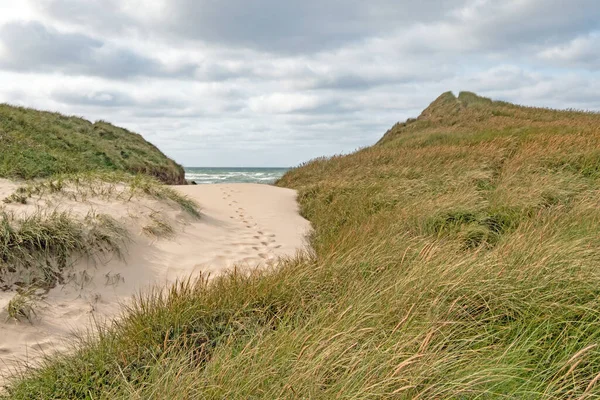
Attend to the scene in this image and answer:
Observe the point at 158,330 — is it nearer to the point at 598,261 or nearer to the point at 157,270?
the point at 157,270

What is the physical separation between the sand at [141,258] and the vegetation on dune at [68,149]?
184 cm

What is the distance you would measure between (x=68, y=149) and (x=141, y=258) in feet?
27.8

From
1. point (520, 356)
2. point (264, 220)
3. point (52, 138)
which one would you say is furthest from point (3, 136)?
point (520, 356)

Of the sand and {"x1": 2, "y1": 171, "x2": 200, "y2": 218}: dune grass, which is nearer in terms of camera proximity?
the sand

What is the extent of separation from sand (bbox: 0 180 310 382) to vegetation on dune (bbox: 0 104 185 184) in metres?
1.84

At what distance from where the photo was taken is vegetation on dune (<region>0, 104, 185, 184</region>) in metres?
9.25

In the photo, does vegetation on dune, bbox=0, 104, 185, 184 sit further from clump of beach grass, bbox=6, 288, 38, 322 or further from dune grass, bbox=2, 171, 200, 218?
clump of beach grass, bbox=6, 288, 38, 322

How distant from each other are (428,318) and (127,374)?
1986 mm

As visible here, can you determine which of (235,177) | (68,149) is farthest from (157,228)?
(235,177)

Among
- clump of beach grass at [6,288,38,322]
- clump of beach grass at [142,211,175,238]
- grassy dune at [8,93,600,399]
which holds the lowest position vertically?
clump of beach grass at [6,288,38,322]

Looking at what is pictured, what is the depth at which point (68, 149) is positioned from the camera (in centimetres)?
1271

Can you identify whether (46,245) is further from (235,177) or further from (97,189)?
(235,177)

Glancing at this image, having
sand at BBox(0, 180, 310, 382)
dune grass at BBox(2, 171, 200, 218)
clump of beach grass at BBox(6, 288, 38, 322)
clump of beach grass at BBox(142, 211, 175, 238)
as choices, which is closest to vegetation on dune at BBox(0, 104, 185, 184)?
dune grass at BBox(2, 171, 200, 218)

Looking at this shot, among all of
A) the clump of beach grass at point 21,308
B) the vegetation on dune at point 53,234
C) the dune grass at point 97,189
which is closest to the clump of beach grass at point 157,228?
the vegetation on dune at point 53,234
